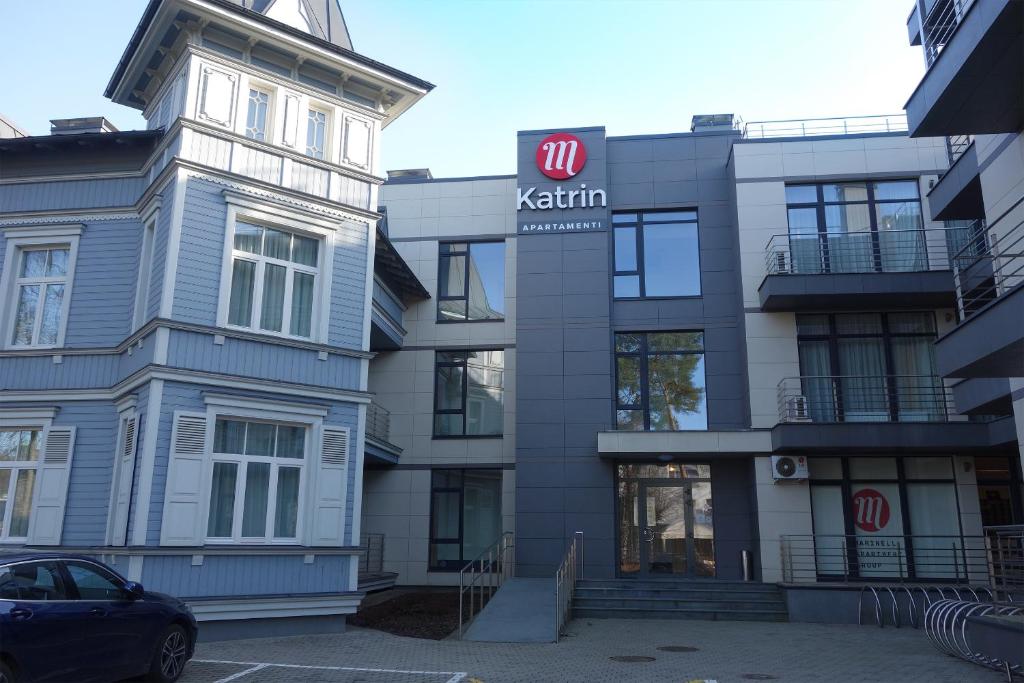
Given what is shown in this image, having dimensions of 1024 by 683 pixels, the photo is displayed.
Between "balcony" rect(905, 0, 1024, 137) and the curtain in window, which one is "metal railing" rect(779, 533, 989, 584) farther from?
"balcony" rect(905, 0, 1024, 137)

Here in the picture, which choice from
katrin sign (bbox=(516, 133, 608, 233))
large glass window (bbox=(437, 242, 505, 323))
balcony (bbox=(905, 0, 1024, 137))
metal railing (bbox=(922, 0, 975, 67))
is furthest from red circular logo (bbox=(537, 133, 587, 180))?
balcony (bbox=(905, 0, 1024, 137))

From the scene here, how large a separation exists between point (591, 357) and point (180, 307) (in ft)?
32.9

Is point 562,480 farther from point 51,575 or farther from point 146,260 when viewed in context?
point 51,575

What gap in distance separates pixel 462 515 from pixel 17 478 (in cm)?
1027

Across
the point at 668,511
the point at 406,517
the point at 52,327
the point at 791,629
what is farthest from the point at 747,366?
the point at 52,327

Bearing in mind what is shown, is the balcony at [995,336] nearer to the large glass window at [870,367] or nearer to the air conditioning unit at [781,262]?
the air conditioning unit at [781,262]

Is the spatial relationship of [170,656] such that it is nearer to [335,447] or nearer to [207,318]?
[335,447]

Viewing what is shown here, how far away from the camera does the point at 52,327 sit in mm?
15477

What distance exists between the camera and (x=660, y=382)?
2053 centimetres

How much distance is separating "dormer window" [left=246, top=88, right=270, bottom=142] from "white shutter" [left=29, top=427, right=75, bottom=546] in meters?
6.12

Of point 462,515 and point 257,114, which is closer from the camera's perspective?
point 257,114

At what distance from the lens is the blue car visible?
7637mm

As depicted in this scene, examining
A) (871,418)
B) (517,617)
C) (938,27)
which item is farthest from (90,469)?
(871,418)

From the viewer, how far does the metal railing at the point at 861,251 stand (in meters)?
19.0
